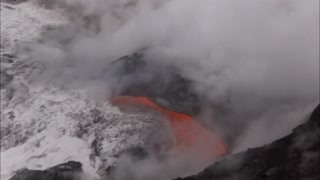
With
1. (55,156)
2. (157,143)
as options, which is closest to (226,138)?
(157,143)

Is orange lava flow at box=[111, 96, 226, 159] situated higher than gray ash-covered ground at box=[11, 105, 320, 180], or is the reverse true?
orange lava flow at box=[111, 96, 226, 159]

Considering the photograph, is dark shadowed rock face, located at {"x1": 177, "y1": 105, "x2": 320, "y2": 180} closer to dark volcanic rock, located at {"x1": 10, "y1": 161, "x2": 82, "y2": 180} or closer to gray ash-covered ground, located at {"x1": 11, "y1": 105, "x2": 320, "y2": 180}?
gray ash-covered ground, located at {"x1": 11, "y1": 105, "x2": 320, "y2": 180}

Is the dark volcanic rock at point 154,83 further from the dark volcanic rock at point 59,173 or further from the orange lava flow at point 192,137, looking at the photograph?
the dark volcanic rock at point 59,173

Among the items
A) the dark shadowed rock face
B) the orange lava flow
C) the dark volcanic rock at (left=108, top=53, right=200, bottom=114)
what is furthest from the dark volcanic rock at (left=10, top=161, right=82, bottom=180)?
the dark shadowed rock face

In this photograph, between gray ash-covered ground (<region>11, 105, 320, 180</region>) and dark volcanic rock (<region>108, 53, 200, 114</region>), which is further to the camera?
dark volcanic rock (<region>108, 53, 200, 114</region>)

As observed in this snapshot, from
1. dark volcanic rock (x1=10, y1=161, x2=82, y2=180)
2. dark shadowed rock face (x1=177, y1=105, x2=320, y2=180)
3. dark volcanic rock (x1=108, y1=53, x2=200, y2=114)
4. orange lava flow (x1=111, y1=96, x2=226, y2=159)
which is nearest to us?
dark shadowed rock face (x1=177, y1=105, x2=320, y2=180)

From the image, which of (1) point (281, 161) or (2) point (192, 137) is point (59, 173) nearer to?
(2) point (192, 137)
